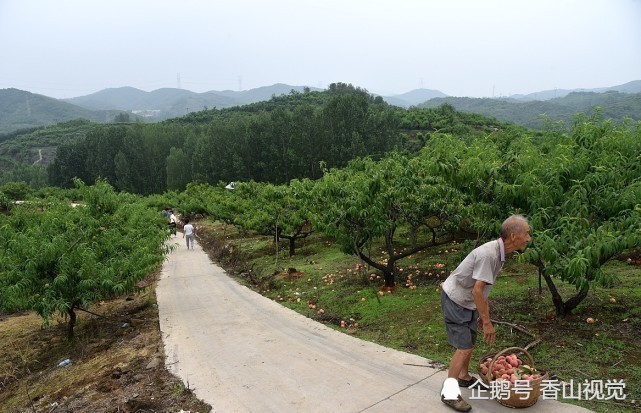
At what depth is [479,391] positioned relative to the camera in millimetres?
4766

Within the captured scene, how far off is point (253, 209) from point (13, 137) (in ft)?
461

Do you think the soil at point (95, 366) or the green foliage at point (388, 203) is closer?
the soil at point (95, 366)

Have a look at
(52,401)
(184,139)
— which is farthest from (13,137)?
(52,401)

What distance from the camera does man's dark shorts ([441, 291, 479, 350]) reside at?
183 inches

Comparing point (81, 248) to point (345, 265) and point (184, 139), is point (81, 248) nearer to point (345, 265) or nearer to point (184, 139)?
point (345, 265)

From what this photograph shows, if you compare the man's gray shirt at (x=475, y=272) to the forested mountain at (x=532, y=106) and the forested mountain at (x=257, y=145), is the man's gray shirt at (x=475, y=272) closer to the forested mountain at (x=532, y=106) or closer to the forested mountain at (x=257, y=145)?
Answer: the forested mountain at (x=257, y=145)

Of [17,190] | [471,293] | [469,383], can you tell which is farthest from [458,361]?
Answer: [17,190]

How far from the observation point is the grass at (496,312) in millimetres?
5379

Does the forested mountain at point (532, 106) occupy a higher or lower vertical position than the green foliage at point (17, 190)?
higher

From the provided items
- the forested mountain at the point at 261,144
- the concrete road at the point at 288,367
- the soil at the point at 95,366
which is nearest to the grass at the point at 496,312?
the concrete road at the point at 288,367

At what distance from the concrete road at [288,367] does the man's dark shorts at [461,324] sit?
2.21 ft

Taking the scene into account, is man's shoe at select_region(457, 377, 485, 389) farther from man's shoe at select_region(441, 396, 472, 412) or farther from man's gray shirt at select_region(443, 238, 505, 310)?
man's gray shirt at select_region(443, 238, 505, 310)

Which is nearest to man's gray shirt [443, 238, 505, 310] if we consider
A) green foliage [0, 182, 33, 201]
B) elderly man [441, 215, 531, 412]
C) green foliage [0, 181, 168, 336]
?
elderly man [441, 215, 531, 412]

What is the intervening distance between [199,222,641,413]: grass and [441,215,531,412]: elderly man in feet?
4.20
